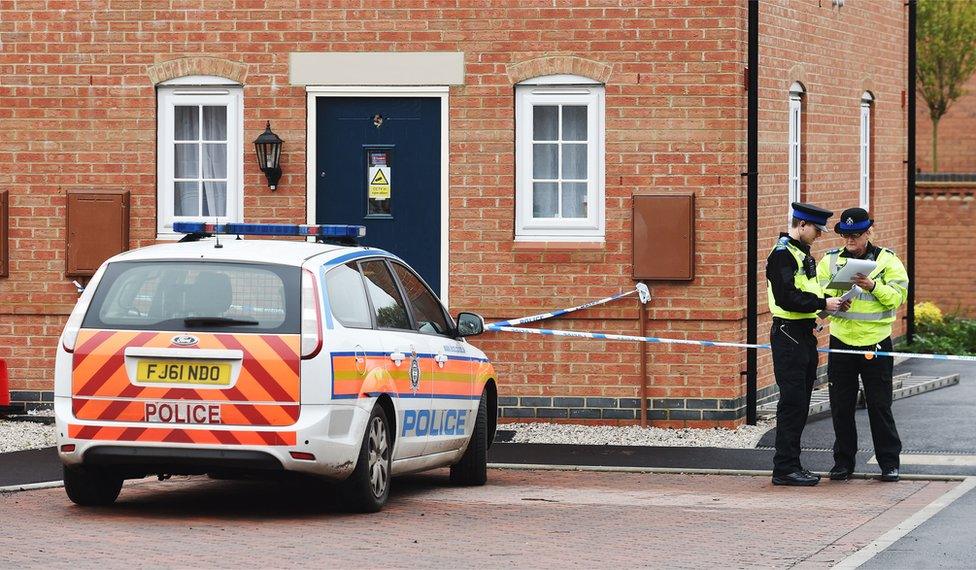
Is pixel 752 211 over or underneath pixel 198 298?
over

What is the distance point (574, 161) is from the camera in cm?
1587

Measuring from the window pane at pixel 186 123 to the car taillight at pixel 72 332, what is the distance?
5.74 meters

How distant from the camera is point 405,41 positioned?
1573cm

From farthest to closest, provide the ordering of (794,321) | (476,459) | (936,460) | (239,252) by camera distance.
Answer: (936,460) < (794,321) < (476,459) < (239,252)

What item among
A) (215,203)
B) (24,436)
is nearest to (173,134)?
(215,203)

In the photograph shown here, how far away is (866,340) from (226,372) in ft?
15.9

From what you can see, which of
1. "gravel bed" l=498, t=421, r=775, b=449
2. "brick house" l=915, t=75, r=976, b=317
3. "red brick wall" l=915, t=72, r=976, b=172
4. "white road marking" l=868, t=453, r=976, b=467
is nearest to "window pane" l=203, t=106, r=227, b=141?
"gravel bed" l=498, t=421, r=775, b=449

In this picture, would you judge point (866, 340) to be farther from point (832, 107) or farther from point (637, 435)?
point (832, 107)

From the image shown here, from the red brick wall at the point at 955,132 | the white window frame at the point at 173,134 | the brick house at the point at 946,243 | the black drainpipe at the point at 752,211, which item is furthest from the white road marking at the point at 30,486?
the red brick wall at the point at 955,132

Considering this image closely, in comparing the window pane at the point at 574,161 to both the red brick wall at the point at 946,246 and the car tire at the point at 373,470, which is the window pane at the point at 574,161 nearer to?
the car tire at the point at 373,470

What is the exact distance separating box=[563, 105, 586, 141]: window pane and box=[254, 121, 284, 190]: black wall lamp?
7.84 feet

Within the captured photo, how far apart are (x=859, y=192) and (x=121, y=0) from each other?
27.7 feet

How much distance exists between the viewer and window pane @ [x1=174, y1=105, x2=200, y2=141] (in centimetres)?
1614

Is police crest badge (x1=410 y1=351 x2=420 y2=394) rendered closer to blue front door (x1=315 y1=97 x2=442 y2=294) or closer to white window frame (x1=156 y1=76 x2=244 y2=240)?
blue front door (x1=315 y1=97 x2=442 y2=294)
